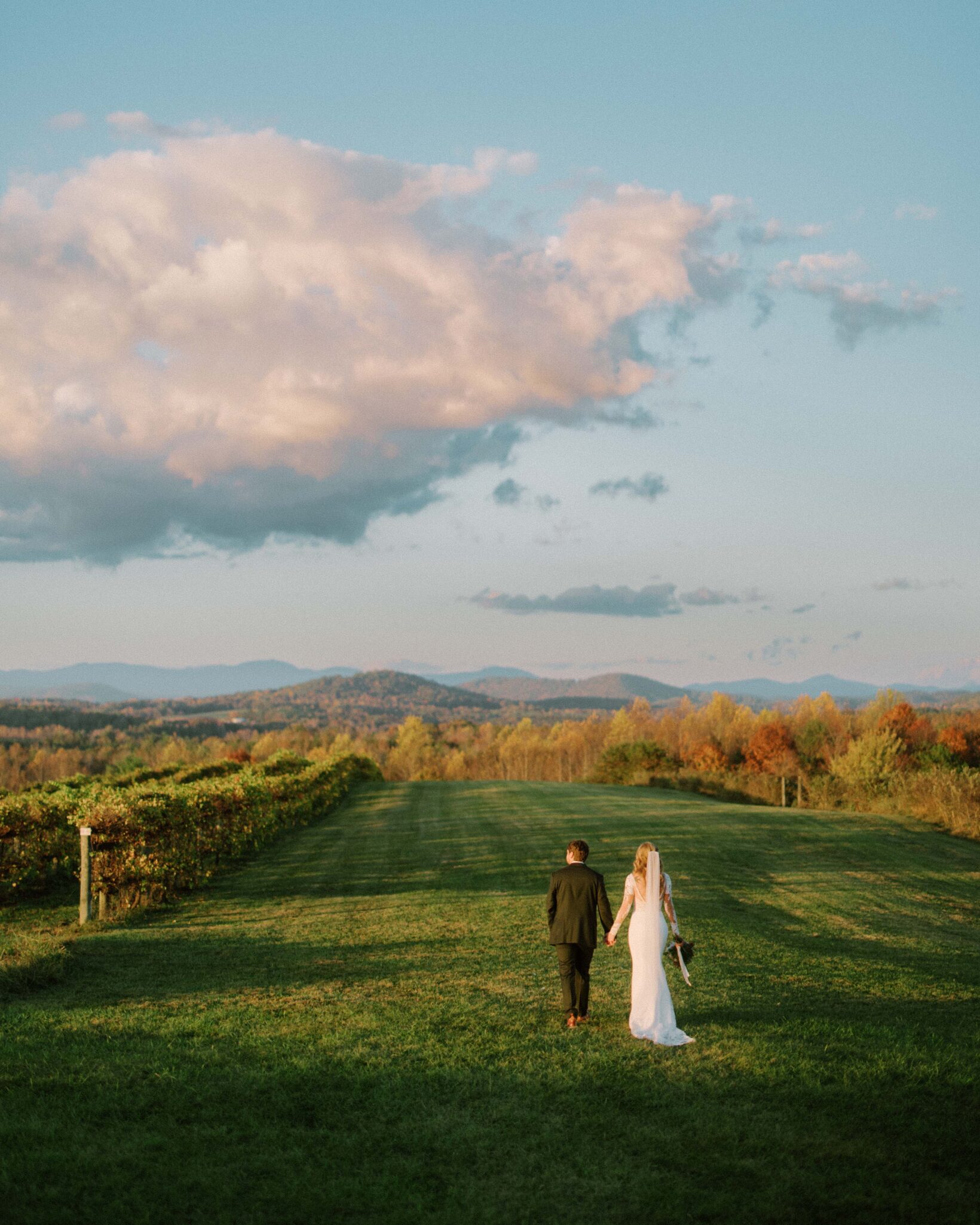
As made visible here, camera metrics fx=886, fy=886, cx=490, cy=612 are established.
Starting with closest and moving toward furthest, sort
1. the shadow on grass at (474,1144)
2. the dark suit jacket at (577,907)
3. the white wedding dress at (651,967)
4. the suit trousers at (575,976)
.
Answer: the shadow on grass at (474,1144)
the white wedding dress at (651,967)
the dark suit jacket at (577,907)
the suit trousers at (575,976)

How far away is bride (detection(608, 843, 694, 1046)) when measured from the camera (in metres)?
7.68

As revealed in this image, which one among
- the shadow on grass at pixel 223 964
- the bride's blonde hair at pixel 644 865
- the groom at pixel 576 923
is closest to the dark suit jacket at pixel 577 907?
the groom at pixel 576 923

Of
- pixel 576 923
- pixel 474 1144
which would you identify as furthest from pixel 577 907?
pixel 474 1144

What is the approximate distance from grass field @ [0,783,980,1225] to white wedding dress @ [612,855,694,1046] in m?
0.19

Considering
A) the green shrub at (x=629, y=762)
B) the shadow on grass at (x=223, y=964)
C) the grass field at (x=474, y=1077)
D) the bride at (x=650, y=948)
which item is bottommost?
the green shrub at (x=629, y=762)

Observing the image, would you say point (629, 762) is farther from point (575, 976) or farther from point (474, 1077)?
point (474, 1077)

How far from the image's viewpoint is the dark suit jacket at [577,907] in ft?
26.3

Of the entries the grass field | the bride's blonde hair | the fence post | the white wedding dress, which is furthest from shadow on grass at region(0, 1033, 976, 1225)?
the fence post

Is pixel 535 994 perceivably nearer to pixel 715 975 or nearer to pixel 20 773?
pixel 715 975

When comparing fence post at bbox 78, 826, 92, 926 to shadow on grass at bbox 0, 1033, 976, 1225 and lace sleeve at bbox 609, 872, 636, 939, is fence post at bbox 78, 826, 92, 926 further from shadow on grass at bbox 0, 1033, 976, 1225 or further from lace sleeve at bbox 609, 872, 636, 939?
lace sleeve at bbox 609, 872, 636, 939

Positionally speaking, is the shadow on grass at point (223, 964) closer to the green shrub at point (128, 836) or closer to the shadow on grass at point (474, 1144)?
the green shrub at point (128, 836)

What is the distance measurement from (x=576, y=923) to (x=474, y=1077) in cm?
169

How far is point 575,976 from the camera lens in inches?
324

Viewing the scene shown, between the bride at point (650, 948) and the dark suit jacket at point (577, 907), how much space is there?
7.6 inches
